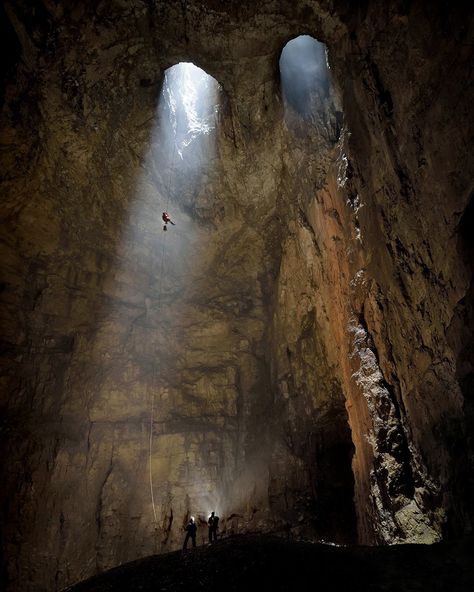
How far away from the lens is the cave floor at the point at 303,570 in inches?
133

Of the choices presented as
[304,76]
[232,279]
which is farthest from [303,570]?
[232,279]

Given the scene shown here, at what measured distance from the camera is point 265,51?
11.0 meters

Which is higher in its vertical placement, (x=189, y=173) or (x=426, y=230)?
(x=189, y=173)

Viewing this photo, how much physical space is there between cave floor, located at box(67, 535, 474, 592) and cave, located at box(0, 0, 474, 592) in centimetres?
38

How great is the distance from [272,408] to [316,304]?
16.3 feet

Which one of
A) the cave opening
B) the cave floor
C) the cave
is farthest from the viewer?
the cave opening

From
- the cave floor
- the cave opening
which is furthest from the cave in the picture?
the cave floor

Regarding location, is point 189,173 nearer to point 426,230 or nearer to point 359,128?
point 359,128

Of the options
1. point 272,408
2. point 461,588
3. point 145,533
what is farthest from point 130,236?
point 461,588

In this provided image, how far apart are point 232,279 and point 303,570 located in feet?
40.6

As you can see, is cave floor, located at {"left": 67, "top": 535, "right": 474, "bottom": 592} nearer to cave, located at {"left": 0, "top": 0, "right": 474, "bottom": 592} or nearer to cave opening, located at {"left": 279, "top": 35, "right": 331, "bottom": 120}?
cave, located at {"left": 0, "top": 0, "right": 474, "bottom": 592}

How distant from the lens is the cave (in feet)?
18.2

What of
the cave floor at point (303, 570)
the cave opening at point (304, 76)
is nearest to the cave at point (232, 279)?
the cave opening at point (304, 76)

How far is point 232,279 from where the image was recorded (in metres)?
15.8
